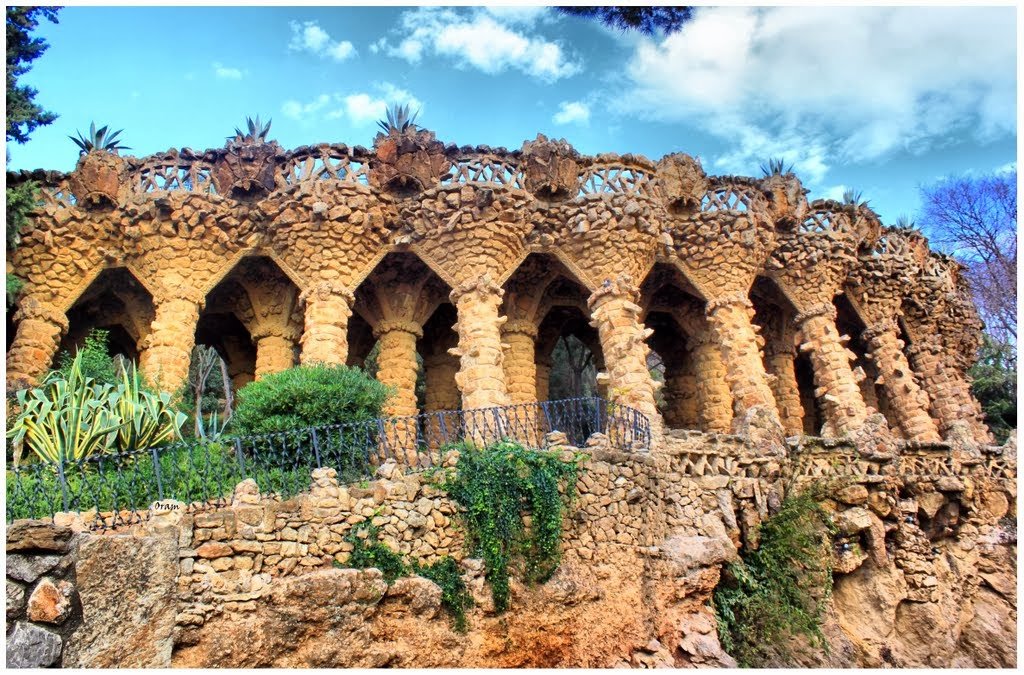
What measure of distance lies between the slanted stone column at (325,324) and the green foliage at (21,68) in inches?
177

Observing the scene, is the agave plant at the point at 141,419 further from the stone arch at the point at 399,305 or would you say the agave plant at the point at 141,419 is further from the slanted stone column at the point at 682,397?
the slanted stone column at the point at 682,397

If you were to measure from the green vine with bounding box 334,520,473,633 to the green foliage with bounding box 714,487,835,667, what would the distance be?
2.60m

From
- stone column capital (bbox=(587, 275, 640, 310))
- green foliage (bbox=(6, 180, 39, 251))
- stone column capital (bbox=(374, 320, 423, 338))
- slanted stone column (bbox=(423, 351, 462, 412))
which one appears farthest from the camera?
slanted stone column (bbox=(423, 351, 462, 412))

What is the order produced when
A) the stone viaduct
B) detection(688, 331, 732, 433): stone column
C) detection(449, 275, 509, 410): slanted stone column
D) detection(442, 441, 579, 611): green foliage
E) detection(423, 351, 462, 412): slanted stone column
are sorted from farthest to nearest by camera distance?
1. detection(423, 351, 462, 412): slanted stone column
2. detection(688, 331, 732, 433): stone column
3. the stone viaduct
4. detection(449, 275, 509, 410): slanted stone column
5. detection(442, 441, 579, 611): green foliage

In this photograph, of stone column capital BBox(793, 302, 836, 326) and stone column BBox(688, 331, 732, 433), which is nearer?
stone column BBox(688, 331, 732, 433)

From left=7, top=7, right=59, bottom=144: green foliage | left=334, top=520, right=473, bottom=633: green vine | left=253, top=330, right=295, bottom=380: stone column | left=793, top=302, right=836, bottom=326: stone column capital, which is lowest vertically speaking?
left=334, top=520, right=473, bottom=633: green vine

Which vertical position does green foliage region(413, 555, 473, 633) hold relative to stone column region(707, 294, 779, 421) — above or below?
below

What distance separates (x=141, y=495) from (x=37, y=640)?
2.06 m

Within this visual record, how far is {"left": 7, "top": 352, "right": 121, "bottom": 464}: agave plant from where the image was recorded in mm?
6336

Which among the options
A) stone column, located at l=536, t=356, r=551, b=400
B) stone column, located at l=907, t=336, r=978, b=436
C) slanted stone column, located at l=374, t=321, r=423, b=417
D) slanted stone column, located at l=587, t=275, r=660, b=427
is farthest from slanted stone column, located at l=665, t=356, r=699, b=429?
slanted stone column, located at l=374, t=321, r=423, b=417

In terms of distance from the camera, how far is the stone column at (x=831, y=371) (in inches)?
443

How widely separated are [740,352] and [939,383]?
6.50m

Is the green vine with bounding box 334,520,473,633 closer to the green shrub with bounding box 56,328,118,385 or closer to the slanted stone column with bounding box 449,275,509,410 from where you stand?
the slanted stone column with bounding box 449,275,509,410

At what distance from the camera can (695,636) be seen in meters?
6.03
